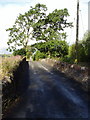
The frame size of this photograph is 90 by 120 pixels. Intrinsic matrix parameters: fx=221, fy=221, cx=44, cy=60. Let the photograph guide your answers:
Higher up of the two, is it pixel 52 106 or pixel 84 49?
pixel 84 49

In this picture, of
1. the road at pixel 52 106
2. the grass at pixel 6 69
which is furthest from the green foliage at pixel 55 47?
the road at pixel 52 106

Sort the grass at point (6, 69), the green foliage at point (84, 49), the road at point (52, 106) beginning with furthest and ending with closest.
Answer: the green foliage at point (84, 49) < the grass at point (6, 69) < the road at point (52, 106)

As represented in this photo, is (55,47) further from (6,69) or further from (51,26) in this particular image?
(6,69)

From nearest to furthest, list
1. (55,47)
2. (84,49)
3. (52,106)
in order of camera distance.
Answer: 1. (52,106)
2. (84,49)
3. (55,47)

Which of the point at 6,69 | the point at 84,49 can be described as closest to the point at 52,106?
the point at 6,69

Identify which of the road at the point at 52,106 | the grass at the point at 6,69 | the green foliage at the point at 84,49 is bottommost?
the road at the point at 52,106

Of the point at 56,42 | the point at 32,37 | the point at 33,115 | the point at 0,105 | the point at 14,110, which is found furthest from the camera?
the point at 32,37

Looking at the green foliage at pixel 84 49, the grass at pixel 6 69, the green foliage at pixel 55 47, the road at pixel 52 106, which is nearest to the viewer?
the road at pixel 52 106

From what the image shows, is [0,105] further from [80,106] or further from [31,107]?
[80,106]

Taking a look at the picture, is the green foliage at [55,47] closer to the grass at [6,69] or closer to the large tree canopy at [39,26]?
the large tree canopy at [39,26]

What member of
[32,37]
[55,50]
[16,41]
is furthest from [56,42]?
[16,41]

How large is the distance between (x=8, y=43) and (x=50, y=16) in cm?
1637

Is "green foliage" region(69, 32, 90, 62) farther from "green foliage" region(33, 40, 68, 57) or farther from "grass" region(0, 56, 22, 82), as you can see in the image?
"green foliage" region(33, 40, 68, 57)

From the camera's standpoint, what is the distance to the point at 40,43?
68.9 meters
